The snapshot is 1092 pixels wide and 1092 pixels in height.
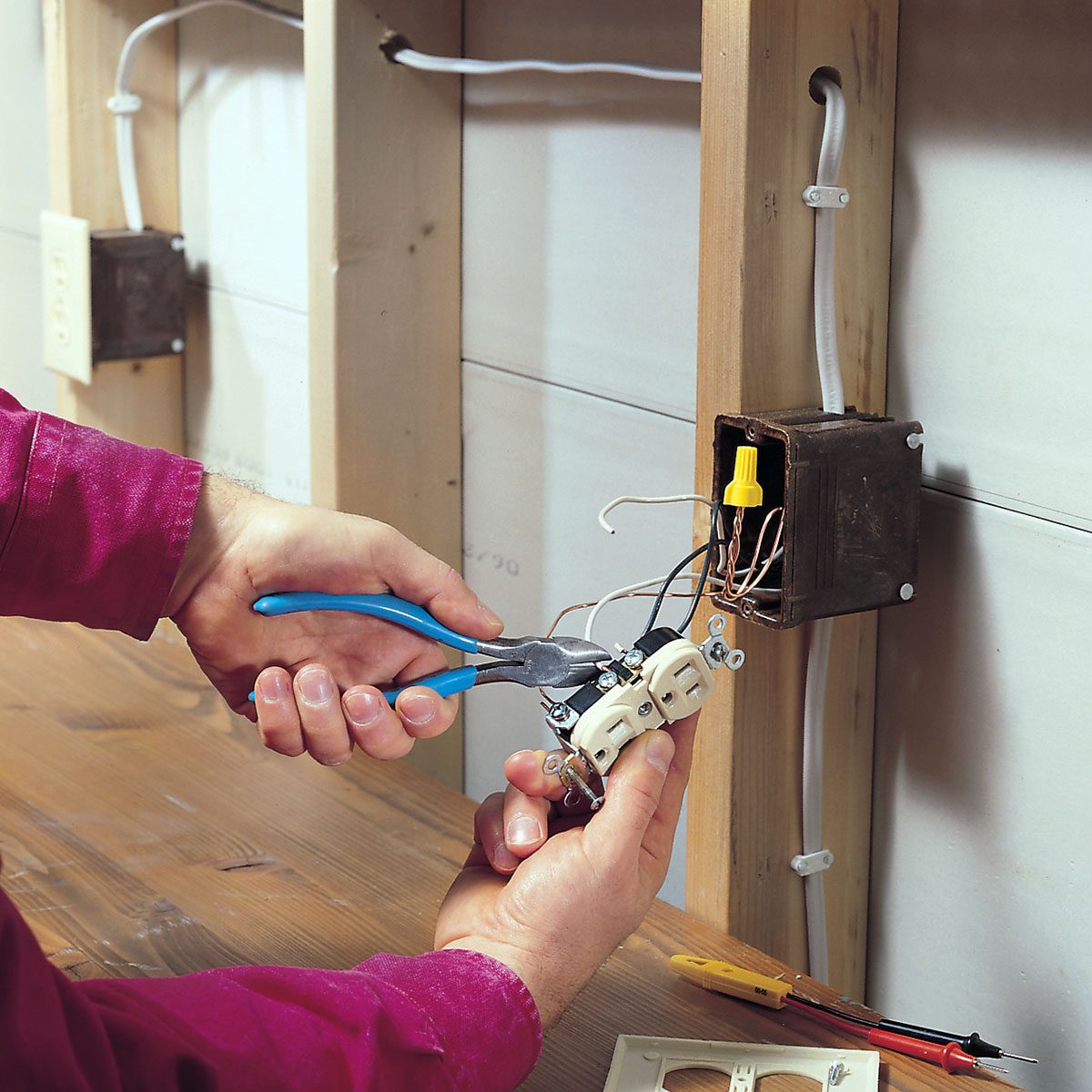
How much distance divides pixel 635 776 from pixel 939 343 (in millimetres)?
302

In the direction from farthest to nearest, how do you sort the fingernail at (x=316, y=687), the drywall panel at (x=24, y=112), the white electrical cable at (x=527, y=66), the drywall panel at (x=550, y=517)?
the drywall panel at (x=24, y=112) → the drywall panel at (x=550, y=517) → the white electrical cable at (x=527, y=66) → the fingernail at (x=316, y=687)

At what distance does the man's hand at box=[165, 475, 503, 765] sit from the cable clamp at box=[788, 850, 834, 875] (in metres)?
0.22

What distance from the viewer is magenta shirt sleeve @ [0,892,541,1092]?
505mm

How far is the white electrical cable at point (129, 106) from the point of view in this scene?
4.60 feet

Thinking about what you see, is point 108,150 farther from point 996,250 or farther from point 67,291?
point 996,250

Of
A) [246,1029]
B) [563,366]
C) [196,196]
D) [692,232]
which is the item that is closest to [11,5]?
[196,196]

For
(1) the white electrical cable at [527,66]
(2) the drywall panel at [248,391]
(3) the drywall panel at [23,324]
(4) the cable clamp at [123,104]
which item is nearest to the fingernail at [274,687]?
(1) the white electrical cable at [527,66]

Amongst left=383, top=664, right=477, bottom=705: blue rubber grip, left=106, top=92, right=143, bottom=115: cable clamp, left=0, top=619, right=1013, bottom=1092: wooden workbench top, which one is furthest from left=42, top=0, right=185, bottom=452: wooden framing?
left=383, top=664, right=477, bottom=705: blue rubber grip

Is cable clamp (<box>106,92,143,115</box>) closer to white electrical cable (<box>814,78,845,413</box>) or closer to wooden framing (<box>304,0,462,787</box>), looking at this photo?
wooden framing (<box>304,0,462,787</box>)

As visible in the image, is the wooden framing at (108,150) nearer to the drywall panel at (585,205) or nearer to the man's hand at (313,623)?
the drywall panel at (585,205)

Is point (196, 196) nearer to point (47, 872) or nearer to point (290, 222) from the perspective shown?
point (290, 222)

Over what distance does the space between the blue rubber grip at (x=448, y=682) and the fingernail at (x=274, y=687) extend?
55mm

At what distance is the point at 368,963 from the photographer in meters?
0.67

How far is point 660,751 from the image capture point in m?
0.70
